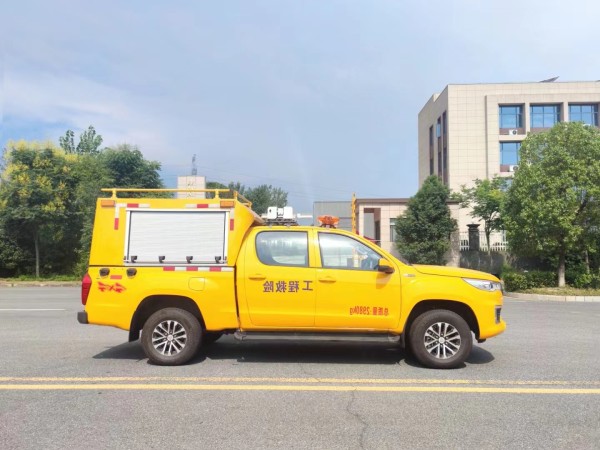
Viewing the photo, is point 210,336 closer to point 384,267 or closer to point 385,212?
point 384,267

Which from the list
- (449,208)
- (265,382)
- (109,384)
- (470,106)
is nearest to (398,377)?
(265,382)

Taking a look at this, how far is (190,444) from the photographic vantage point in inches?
159

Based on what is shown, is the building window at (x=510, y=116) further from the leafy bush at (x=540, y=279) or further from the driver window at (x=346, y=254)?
the driver window at (x=346, y=254)

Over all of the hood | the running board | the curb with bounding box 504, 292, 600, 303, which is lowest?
Answer: the curb with bounding box 504, 292, 600, 303

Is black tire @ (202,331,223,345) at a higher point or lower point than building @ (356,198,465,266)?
lower

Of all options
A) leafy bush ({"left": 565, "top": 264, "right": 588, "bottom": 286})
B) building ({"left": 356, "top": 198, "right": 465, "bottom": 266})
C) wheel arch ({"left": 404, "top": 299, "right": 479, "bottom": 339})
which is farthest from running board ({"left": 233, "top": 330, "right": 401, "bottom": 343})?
building ({"left": 356, "top": 198, "right": 465, "bottom": 266})

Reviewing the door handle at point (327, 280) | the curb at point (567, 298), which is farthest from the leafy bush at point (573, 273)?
the door handle at point (327, 280)

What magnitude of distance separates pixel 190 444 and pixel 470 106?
47.1m

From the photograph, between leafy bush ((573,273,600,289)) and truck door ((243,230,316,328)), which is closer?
truck door ((243,230,316,328))

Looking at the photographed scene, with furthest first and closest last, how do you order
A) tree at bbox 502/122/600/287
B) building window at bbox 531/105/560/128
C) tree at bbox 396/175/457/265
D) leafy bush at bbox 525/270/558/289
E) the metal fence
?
building window at bbox 531/105/560/128, the metal fence, tree at bbox 396/175/457/265, leafy bush at bbox 525/270/558/289, tree at bbox 502/122/600/287

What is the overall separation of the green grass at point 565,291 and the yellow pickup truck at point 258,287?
48.0 feet

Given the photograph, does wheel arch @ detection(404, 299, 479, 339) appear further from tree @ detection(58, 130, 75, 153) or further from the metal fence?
tree @ detection(58, 130, 75, 153)

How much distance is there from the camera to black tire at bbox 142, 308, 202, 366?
6.59 meters

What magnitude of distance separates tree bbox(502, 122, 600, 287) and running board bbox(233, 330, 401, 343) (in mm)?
14820
